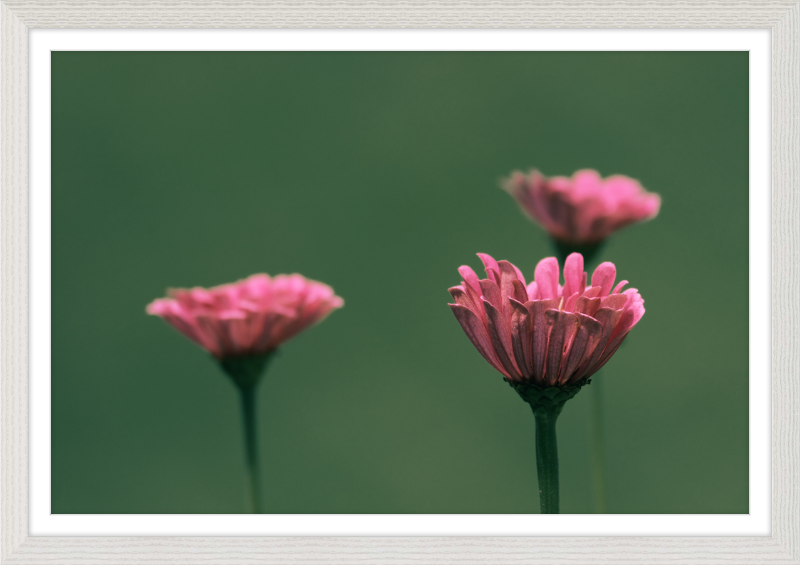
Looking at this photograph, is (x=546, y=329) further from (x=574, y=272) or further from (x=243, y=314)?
(x=243, y=314)

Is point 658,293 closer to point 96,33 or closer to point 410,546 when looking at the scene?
point 410,546

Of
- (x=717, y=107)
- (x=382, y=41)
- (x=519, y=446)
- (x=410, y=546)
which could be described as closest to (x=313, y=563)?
(x=410, y=546)

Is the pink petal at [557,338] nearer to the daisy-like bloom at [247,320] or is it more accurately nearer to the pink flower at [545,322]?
the pink flower at [545,322]

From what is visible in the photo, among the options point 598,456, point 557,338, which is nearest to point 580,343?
point 557,338

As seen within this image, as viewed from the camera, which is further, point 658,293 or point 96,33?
point 658,293
